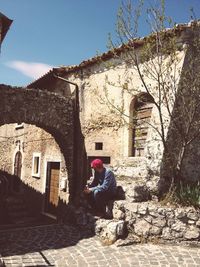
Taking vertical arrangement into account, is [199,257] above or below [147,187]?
below

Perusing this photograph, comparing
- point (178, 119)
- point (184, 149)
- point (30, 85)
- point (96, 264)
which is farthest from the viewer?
point (30, 85)

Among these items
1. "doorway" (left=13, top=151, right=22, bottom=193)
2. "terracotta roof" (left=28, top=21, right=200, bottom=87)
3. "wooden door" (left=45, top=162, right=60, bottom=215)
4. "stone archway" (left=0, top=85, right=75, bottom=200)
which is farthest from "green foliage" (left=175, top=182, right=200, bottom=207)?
"doorway" (left=13, top=151, right=22, bottom=193)

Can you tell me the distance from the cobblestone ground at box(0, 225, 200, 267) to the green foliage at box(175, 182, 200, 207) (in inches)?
44.2

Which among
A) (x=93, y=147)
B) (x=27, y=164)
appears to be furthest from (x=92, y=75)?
(x=27, y=164)

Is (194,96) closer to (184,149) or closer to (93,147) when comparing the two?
(184,149)

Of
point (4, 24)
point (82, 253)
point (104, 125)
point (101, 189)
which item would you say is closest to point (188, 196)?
point (101, 189)

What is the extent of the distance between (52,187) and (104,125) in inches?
162

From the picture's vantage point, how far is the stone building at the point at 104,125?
904 centimetres

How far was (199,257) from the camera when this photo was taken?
6.68 metres

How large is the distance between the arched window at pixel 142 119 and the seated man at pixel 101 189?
1.56 m

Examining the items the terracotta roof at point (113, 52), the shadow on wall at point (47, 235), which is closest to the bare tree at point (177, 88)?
the terracotta roof at point (113, 52)

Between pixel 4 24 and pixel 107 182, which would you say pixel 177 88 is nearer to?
pixel 107 182

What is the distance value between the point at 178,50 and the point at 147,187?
414 centimetres

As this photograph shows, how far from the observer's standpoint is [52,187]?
13.4 meters
